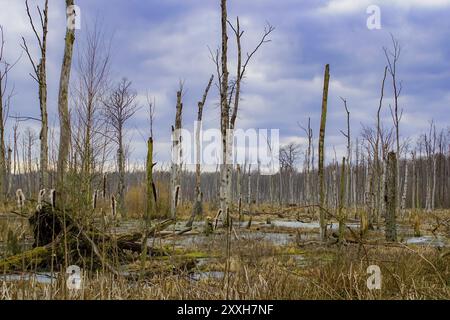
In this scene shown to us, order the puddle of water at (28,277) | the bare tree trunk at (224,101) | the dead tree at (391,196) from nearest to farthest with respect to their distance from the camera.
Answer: the puddle of water at (28,277)
the dead tree at (391,196)
the bare tree trunk at (224,101)

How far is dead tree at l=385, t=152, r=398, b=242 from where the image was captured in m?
11.3

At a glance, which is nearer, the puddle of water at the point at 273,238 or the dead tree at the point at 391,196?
the puddle of water at the point at 273,238

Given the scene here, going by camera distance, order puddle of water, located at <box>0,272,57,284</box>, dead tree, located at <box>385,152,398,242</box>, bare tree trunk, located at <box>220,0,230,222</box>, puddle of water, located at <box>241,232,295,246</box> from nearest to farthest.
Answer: puddle of water, located at <box>0,272,57,284</box> → puddle of water, located at <box>241,232,295,246</box> → dead tree, located at <box>385,152,398,242</box> → bare tree trunk, located at <box>220,0,230,222</box>

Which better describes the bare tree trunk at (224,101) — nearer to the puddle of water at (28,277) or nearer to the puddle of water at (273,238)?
the puddle of water at (273,238)

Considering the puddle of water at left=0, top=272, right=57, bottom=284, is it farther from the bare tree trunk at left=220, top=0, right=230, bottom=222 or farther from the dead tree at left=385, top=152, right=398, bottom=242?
the bare tree trunk at left=220, top=0, right=230, bottom=222

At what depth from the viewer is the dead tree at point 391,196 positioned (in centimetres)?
1130

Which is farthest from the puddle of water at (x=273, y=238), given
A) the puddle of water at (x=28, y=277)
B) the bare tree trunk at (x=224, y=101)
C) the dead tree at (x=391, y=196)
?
the puddle of water at (x=28, y=277)

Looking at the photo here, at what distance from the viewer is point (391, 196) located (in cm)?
1130

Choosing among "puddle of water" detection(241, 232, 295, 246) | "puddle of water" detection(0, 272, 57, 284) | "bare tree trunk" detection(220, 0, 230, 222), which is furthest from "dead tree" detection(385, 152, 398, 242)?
"puddle of water" detection(0, 272, 57, 284)

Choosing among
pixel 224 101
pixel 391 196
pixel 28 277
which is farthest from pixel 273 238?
pixel 28 277

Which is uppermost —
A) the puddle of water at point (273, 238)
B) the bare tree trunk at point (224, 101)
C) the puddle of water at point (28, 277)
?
the bare tree trunk at point (224, 101)

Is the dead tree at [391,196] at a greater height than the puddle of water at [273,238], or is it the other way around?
the dead tree at [391,196]
